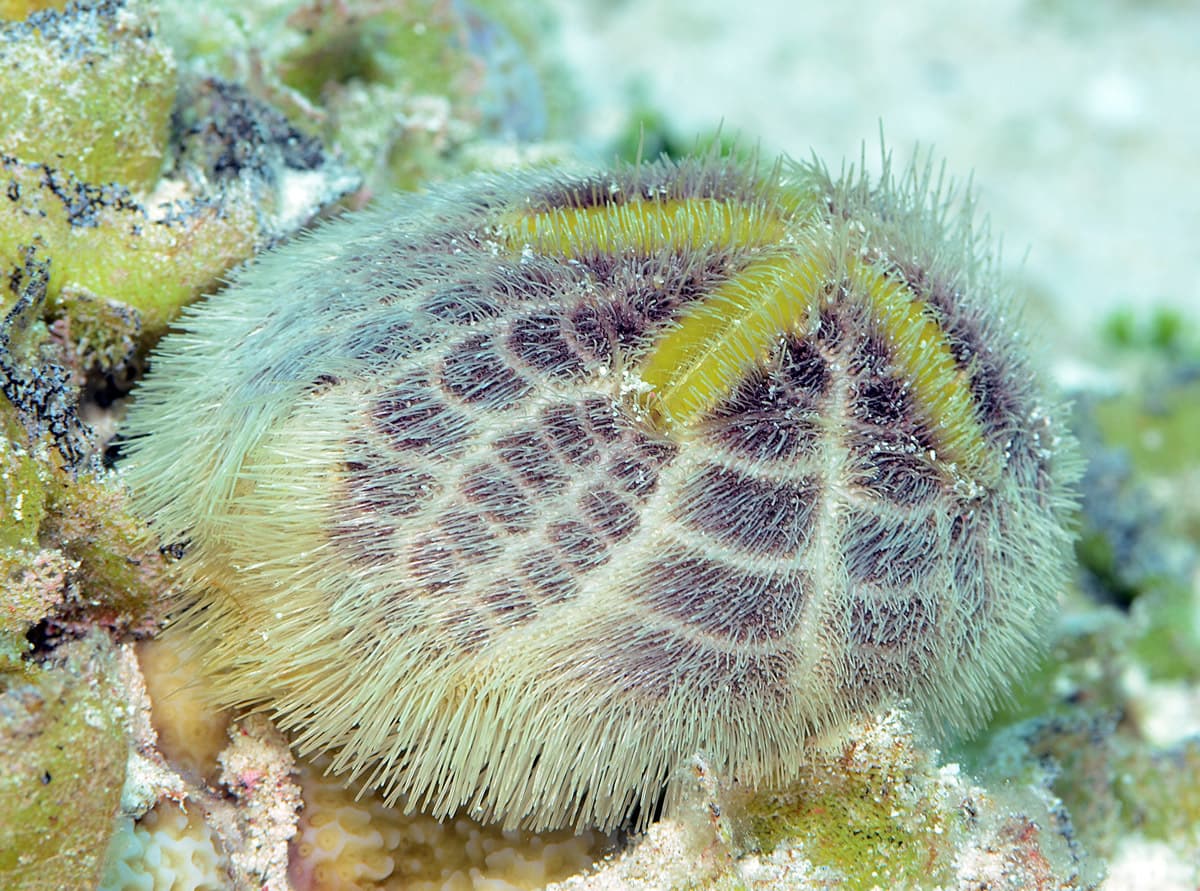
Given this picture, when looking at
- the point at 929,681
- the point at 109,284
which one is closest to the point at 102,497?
the point at 109,284

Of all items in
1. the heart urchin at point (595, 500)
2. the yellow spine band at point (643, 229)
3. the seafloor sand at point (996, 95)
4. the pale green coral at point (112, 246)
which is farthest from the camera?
the seafloor sand at point (996, 95)

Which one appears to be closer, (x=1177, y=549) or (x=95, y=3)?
(x=95, y=3)

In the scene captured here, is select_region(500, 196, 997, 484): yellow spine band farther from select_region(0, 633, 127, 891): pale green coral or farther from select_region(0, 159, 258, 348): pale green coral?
select_region(0, 633, 127, 891): pale green coral

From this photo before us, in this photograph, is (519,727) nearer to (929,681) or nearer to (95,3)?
(929,681)

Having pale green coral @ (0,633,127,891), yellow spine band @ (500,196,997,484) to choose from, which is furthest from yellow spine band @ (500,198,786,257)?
pale green coral @ (0,633,127,891)

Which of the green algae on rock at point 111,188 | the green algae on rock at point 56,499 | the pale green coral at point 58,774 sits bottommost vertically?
the pale green coral at point 58,774

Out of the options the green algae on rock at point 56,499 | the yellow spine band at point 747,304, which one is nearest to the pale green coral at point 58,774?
the green algae on rock at point 56,499

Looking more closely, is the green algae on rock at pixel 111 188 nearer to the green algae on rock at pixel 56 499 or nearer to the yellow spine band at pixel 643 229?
the green algae on rock at pixel 56 499
